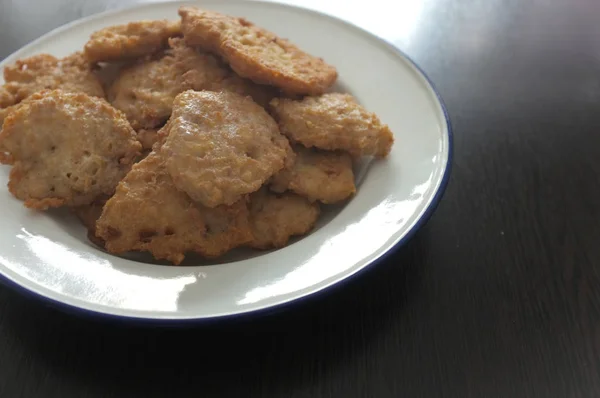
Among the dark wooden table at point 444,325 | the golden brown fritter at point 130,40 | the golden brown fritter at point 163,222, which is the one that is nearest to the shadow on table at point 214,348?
the dark wooden table at point 444,325

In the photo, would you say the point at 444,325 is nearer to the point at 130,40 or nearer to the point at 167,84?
the point at 167,84

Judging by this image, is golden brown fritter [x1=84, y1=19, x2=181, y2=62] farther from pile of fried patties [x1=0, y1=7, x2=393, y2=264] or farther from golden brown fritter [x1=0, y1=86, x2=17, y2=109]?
golden brown fritter [x1=0, y1=86, x2=17, y2=109]

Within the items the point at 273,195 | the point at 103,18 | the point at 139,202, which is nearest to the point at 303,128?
the point at 273,195

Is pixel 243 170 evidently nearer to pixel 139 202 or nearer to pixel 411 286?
pixel 139 202

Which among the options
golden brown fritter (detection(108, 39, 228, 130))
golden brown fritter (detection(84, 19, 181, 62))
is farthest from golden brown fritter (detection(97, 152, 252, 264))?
golden brown fritter (detection(84, 19, 181, 62))

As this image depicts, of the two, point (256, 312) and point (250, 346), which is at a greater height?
point (256, 312)

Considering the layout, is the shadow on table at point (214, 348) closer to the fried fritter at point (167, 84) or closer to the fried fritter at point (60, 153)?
the fried fritter at point (60, 153)
